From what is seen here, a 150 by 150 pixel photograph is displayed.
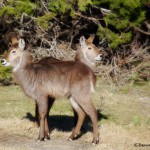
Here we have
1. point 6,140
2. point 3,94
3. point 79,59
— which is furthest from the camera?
point 3,94

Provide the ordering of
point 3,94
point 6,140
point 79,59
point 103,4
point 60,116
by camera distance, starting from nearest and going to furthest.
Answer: point 6,140 → point 79,59 → point 60,116 → point 3,94 → point 103,4

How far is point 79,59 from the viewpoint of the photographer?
973 cm

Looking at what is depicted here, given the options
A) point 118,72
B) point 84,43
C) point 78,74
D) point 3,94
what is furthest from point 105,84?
point 78,74

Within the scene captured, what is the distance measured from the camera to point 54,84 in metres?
8.80

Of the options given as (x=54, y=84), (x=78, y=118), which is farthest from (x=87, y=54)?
(x=78, y=118)

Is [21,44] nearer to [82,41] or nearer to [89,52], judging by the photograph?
[82,41]

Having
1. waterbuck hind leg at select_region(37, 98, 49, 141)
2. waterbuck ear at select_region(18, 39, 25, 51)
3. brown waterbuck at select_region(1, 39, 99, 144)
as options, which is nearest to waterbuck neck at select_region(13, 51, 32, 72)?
brown waterbuck at select_region(1, 39, 99, 144)

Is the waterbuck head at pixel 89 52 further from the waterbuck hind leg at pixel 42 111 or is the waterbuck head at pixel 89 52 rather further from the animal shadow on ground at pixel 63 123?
the waterbuck hind leg at pixel 42 111

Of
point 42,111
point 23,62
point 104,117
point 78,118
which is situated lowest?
point 104,117

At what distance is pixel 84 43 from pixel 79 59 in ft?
1.16

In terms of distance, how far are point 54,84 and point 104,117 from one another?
246 centimetres

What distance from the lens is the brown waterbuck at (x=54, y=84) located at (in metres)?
8.75

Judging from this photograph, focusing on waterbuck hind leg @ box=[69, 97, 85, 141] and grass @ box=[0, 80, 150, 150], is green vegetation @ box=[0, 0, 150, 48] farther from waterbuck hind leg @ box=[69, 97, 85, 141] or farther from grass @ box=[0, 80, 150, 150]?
waterbuck hind leg @ box=[69, 97, 85, 141]

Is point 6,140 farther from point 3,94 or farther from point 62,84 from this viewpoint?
point 3,94
